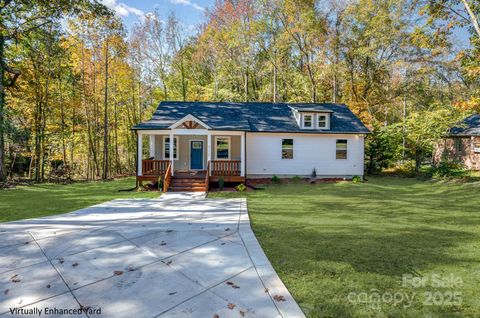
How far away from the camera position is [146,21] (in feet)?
74.4

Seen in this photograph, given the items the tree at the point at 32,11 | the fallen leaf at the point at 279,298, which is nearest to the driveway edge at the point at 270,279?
the fallen leaf at the point at 279,298

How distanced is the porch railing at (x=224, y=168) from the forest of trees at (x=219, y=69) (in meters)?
8.98

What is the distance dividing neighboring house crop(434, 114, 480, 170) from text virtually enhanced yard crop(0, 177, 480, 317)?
14811 millimetres

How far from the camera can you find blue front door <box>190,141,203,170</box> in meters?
15.5

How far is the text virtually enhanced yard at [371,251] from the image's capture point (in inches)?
116

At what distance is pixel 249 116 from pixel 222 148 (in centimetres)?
271

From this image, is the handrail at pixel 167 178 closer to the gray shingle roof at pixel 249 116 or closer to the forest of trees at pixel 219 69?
the gray shingle roof at pixel 249 116

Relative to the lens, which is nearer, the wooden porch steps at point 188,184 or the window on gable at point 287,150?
the wooden porch steps at point 188,184

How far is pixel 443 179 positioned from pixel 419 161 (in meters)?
2.53

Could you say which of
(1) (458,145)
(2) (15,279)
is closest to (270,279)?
(2) (15,279)

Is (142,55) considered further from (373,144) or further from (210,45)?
(373,144)

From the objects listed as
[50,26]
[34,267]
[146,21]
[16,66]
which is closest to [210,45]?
[146,21]

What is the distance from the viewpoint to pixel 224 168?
1341 cm

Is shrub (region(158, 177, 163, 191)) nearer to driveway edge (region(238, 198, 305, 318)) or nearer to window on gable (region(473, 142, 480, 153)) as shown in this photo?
driveway edge (region(238, 198, 305, 318))
